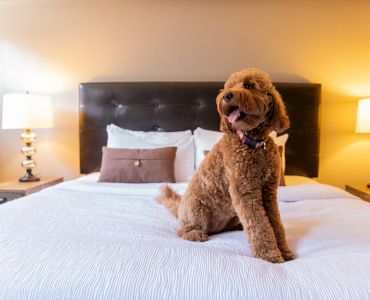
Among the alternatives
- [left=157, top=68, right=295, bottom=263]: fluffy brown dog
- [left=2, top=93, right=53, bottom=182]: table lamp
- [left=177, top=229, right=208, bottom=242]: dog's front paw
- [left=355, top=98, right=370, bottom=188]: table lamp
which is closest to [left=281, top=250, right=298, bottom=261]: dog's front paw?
[left=157, top=68, right=295, bottom=263]: fluffy brown dog

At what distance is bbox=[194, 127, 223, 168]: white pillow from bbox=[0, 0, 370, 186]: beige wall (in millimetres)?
621

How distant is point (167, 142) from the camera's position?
7.11ft

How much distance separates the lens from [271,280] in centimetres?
69

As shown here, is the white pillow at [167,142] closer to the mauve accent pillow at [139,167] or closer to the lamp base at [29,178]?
the mauve accent pillow at [139,167]

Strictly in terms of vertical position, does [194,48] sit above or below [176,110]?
above

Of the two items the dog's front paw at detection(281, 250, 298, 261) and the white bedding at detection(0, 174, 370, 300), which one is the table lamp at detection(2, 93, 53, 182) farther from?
the dog's front paw at detection(281, 250, 298, 261)

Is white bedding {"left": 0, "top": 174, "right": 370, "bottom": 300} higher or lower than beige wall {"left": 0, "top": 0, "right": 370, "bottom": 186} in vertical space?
lower

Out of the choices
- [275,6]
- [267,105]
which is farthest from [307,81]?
[267,105]

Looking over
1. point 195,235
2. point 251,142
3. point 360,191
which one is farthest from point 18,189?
point 360,191

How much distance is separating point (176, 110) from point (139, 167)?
27.7 inches

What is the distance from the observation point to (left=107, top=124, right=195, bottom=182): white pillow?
210 cm

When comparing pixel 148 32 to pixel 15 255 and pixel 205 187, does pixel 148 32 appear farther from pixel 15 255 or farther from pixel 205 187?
pixel 15 255

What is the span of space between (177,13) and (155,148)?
1308 mm

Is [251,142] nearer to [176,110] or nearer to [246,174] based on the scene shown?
[246,174]
